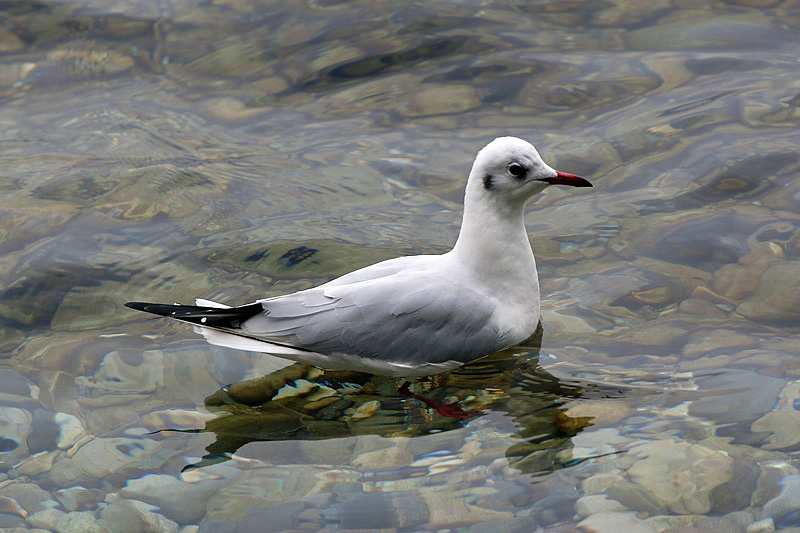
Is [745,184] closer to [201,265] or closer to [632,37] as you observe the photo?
[632,37]

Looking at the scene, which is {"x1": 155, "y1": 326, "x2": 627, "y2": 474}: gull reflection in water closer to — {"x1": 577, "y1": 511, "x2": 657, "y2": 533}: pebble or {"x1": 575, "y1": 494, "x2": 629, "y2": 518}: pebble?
{"x1": 575, "y1": 494, "x2": 629, "y2": 518}: pebble

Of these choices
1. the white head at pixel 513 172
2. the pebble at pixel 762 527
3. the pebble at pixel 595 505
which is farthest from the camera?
the white head at pixel 513 172

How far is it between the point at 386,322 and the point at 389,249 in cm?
145

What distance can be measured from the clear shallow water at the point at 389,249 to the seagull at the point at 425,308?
24 cm

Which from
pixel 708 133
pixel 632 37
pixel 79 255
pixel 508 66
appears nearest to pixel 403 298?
pixel 79 255

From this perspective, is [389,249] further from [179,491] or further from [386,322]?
[179,491]

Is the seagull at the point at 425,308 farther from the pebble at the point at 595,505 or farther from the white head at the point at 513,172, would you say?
the pebble at the point at 595,505

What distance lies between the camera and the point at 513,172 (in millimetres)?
4789

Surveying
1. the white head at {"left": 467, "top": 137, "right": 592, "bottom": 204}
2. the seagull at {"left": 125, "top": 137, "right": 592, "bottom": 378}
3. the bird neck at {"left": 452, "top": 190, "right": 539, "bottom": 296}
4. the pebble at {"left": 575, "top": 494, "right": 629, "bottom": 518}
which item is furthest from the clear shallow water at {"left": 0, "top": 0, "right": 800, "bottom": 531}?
the white head at {"left": 467, "top": 137, "right": 592, "bottom": 204}

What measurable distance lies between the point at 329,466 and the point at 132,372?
1430 mm

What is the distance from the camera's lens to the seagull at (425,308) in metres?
4.63

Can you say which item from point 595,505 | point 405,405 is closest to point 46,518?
point 405,405

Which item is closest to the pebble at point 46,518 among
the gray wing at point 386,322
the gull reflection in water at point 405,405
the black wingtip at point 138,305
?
the gull reflection in water at point 405,405

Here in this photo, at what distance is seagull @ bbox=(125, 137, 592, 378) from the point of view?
4633 millimetres
